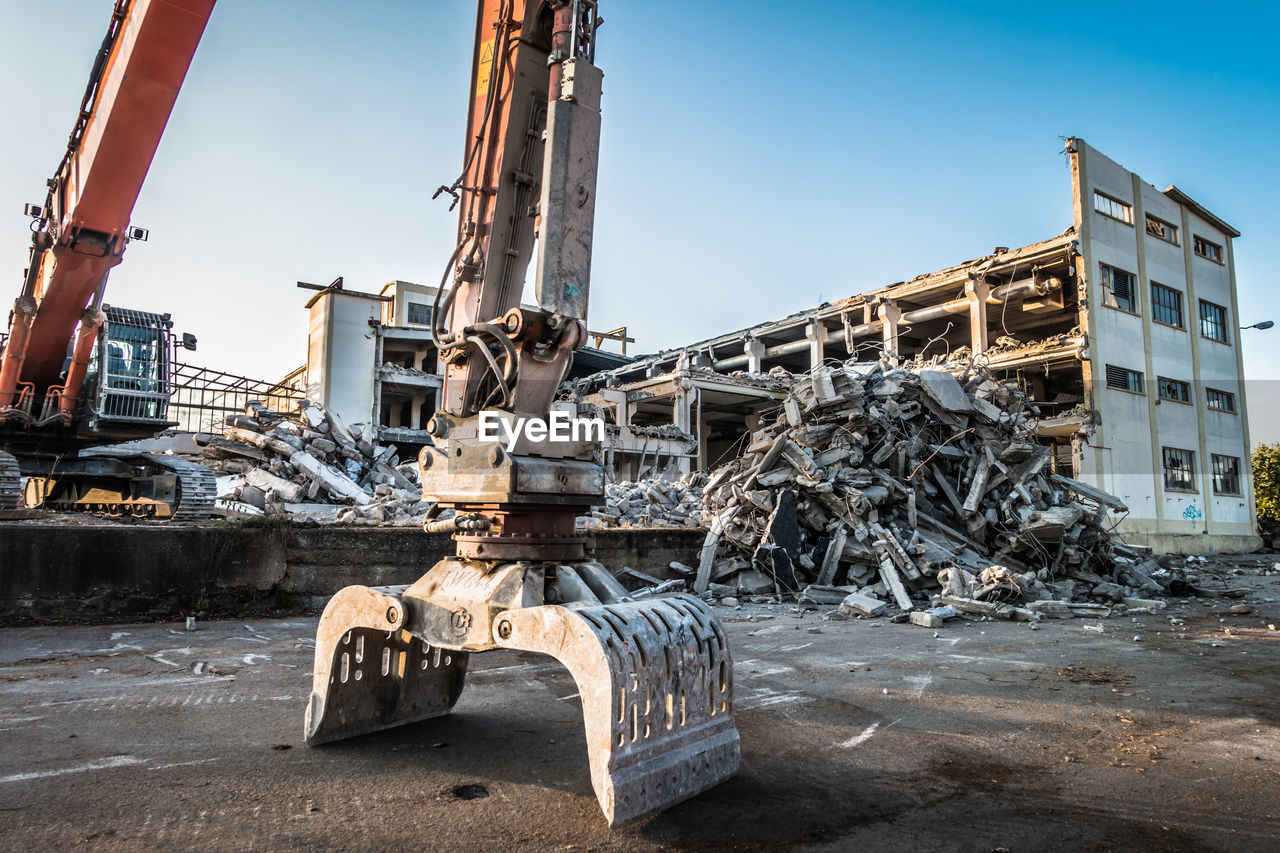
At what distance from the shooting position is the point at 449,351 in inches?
142

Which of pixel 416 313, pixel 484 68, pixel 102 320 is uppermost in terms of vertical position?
pixel 416 313

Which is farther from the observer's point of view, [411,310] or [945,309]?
[411,310]

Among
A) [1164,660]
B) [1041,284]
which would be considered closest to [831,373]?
[1164,660]

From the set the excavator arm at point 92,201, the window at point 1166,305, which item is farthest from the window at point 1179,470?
the excavator arm at point 92,201

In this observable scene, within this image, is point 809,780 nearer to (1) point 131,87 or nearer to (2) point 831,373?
(1) point 131,87

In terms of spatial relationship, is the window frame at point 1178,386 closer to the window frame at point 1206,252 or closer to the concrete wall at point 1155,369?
the concrete wall at point 1155,369

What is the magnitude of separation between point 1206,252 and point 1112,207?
6.60 meters

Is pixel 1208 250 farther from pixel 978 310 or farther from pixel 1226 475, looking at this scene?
pixel 978 310

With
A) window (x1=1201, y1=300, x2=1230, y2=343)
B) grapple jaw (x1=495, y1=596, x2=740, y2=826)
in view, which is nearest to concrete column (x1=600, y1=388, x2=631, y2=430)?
window (x1=1201, y1=300, x2=1230, y2=343)

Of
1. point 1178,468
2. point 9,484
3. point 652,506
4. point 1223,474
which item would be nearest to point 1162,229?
point 1178,468

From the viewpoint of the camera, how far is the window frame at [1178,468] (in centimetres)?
2269

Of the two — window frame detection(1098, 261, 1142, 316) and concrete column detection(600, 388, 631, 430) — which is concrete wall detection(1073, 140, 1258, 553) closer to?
window frame detection(1098, 261, 1142, 316)

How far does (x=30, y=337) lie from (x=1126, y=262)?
2628 cm

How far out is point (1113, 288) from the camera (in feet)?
73.1
